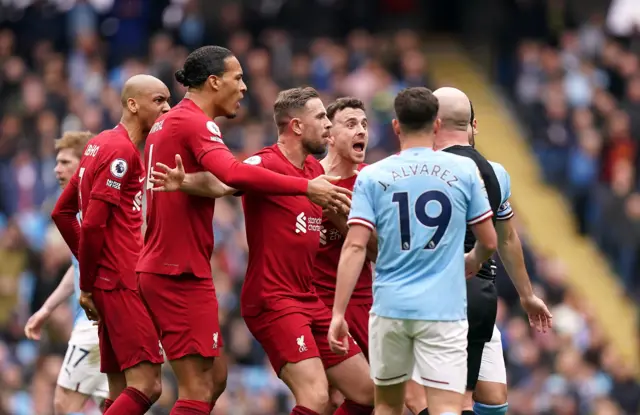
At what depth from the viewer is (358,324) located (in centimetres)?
1171

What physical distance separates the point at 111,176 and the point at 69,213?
3.58ft

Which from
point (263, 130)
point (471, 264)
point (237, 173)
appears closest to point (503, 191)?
point (471, 264)

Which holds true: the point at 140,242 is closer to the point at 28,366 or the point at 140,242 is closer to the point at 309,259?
the point at 309,259

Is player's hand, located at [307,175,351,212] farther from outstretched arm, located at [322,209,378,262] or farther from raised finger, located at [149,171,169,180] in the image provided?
raised finger, located at [149,171,169,180]

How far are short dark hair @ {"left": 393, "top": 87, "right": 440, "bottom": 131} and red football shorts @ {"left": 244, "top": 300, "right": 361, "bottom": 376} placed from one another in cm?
171

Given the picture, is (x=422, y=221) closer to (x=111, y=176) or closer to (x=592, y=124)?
(x=111, y=176)

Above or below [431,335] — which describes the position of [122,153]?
above

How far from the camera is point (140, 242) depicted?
11.5 metres

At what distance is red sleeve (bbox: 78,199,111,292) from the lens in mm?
11047

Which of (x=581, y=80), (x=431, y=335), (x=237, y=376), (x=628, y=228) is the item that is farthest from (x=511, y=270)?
(x=581, y=80)

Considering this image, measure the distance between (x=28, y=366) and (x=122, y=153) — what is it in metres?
8.21

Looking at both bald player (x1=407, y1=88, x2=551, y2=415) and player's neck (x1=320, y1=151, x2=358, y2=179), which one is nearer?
bald player (x1=407, y1=88, x2=551, y2=415)

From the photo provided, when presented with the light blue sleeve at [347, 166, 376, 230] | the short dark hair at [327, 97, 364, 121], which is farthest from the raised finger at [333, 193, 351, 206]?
the short dark hair at [327, 97, 364, 121]

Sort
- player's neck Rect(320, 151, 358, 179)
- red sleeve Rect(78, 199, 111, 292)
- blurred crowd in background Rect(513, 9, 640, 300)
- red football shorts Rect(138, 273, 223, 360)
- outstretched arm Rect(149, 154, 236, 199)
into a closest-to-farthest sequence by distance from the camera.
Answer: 1. outstretched arm Rect(149, 154, 236, 199)
2. red football shorts Rect(138, 273, 223, 360)
3. red sleeve Rect(78, 199, 111, 292)
4. player's neck Rect(320, 151, 358, 179)
5. blurred crowd in background Rect(513, 9, 640, 300)
